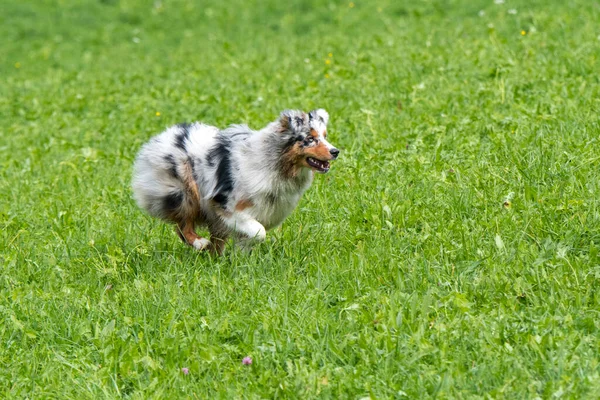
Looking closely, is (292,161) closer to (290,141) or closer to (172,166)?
(290,141)

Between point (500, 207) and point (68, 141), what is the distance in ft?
20.5

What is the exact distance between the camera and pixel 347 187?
7402 millimetres

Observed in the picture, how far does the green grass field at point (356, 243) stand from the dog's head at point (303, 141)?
1.93 ft

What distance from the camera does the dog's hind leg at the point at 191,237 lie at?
21.3ft

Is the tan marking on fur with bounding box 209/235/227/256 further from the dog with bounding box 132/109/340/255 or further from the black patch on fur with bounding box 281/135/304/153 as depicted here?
the black patch on fur with bounding box 281/135/304/153

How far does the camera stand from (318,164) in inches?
240

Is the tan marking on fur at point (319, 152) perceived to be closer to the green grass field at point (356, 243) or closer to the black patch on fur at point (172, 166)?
the green grass field at point (356, 243)

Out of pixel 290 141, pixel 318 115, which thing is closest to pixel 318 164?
pixel 290 141

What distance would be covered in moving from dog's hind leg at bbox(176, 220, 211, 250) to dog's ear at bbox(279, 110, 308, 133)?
1.06 meters

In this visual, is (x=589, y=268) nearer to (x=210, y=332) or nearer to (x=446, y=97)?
(x=210, y=332)

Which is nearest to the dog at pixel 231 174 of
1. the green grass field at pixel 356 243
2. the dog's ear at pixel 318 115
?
the dog's ear at pixel 318 115

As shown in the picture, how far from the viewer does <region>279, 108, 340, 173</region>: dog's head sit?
6086mm

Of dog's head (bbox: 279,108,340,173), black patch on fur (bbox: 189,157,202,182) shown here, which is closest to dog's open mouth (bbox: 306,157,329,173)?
dog's head (bbox: 279,108,340,173)

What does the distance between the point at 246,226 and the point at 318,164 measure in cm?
68
